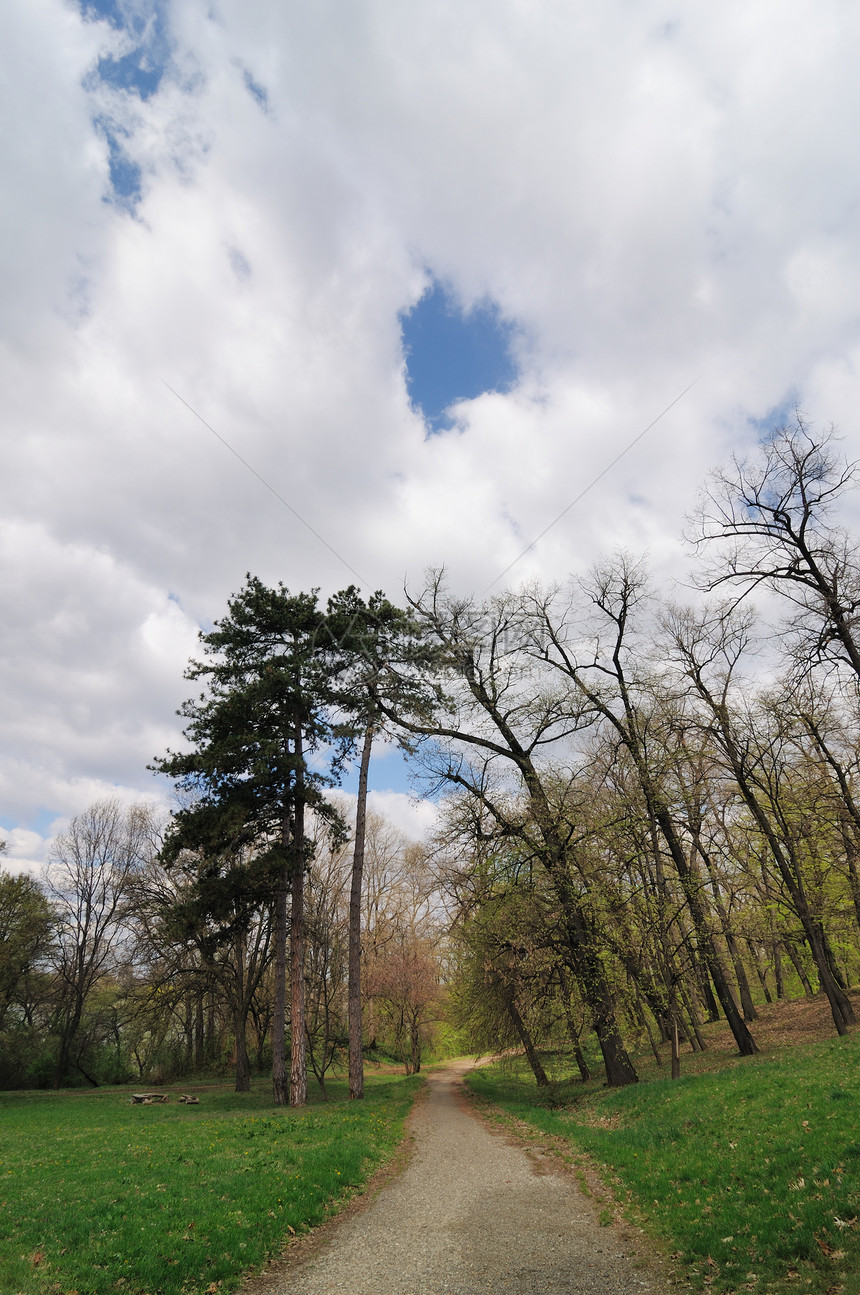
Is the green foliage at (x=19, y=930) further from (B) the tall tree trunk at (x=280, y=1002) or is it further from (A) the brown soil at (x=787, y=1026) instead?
(A) the brown soil at (x=787, y=1026)

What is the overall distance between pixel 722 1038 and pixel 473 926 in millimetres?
12898

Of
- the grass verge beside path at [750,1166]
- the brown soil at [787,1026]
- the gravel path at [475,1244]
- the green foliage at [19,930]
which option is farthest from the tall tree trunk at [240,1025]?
the brown soil at [787,1026]

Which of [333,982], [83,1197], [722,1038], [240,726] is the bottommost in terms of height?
[722,1038]

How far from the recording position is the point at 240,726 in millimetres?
18719

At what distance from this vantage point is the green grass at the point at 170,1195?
18.3ft

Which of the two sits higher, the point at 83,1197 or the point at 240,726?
the point at 240,726

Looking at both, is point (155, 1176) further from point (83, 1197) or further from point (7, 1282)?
point (7, 1282)

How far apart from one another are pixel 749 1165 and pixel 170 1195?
7129mm

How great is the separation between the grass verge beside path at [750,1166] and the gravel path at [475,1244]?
73cm

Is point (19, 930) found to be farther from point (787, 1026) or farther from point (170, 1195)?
point (787, 1026)

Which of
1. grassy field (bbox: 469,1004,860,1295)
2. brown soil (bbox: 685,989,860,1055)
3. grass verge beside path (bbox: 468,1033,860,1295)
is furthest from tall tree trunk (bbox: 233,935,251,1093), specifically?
brown soil (bbox: 685,989,860,1055)

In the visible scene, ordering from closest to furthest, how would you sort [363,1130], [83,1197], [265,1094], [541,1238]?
[541,1238]
[83,1197]
[363,1130]
[265,1094]

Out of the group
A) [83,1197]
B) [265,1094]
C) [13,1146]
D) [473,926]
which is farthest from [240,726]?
[265,1094]

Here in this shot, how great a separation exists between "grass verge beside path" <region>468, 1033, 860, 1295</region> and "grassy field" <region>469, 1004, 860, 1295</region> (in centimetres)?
2
